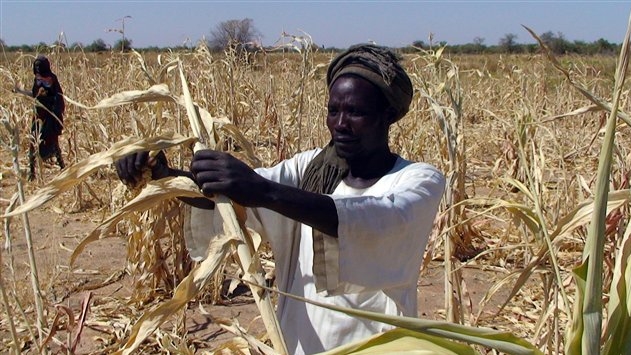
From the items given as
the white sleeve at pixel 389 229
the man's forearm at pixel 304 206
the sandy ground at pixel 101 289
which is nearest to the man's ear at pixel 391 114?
the white sleeve at pixel 389 229

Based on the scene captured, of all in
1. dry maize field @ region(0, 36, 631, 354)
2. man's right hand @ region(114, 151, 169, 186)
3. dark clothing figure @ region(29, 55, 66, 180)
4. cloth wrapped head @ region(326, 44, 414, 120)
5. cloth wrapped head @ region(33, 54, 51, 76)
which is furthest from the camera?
cloth wrapped head @ region(33, 54, 51, 76)

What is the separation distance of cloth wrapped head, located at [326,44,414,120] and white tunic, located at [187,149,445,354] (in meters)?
0.15

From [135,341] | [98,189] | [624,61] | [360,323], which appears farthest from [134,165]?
[98,189]

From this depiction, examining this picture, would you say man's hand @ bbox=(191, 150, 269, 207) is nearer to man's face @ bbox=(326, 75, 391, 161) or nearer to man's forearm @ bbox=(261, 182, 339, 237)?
man's forearm @ bbox=(261, 182, 339, 237)

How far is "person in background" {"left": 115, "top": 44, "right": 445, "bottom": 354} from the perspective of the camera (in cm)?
122

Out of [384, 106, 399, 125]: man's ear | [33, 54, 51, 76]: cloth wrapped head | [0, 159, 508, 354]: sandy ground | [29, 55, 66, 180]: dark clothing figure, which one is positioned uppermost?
[33, 54, 51, 76]: cloth wrapped head

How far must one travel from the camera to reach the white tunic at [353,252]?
123 centimetres

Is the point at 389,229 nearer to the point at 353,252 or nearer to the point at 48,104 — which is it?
the point at 353,252

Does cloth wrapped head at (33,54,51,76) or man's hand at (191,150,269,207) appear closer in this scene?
man's hand at (191,150,269,207)

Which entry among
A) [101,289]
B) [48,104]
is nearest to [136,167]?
[101,289]

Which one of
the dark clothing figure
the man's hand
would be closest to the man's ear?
the man's hand

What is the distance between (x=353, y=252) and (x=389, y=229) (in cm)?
8

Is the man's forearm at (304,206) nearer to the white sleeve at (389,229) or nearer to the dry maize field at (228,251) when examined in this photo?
the white sleeve at (389,229)

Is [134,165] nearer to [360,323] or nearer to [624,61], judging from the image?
[360,323]
